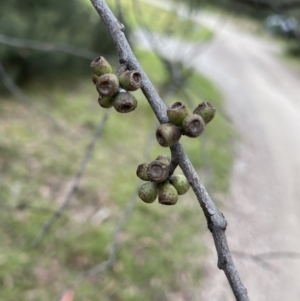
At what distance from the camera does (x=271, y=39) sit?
8.84 meters

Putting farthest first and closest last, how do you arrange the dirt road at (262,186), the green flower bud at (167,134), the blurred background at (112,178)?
1. the dirt road at (262,186)
2. the blurred background at (112,178)
3. the green flower bud at (167,134)

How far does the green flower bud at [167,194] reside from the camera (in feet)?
1.16

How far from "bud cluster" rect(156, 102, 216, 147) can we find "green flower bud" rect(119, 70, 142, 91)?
0.03 meters

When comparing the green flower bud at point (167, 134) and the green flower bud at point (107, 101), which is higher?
the green flower bud at point (167, 134)

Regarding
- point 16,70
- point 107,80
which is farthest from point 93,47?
point 107,80

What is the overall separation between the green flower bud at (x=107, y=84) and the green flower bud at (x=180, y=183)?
0.09m

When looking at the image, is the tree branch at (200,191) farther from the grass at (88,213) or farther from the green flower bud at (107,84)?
the grass at (88,213)

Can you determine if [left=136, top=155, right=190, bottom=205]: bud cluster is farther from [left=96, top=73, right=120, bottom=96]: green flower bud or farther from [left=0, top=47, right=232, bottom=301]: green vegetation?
[left=0, top=47, right=232, bottom=301]: green vegetation

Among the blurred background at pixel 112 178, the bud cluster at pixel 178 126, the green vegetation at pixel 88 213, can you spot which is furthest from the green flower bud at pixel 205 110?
the green vegetation at pixel 88 213

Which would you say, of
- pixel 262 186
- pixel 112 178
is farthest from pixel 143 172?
pixel 262 186

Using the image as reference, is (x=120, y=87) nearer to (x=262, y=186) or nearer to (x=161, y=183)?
(x=161, y=183)

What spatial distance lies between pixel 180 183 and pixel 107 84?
0.11 m

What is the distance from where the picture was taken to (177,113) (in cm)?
33

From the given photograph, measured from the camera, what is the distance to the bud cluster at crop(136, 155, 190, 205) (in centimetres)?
35
